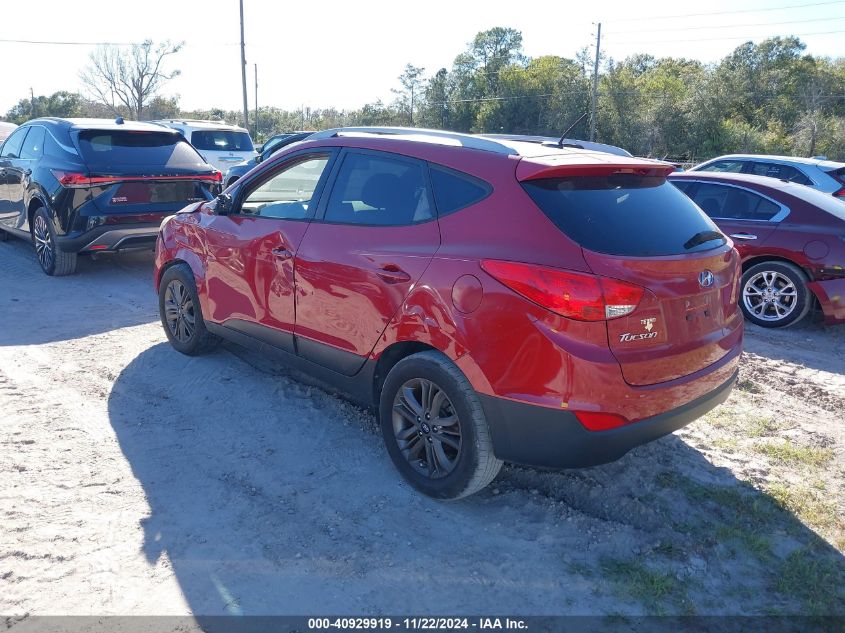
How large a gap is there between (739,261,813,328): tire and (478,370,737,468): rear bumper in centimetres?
424

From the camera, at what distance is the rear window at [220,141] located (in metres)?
16.3

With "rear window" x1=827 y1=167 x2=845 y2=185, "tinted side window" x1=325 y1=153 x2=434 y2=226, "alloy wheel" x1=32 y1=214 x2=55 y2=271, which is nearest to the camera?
"tinted side window" x1=325 y1=153 x2=434 y2=226

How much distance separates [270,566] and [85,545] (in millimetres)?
892

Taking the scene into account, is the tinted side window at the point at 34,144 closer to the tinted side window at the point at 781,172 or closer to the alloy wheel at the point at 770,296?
the alloy wheel at the point at 770,296

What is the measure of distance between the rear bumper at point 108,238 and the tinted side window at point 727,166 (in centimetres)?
933

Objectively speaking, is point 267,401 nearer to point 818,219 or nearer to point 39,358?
point 39,358

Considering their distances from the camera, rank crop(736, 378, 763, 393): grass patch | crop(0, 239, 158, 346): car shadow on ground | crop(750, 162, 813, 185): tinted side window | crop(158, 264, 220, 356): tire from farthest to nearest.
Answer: crop(750, 162, 813, 185): tinted side window
crop(0, 239, 158, 346): car shadow on ground
crop(158, 264, 220, 356): tire
crop(736, 378, 763, 393): grass patch

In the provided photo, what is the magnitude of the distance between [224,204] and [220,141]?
501 inches

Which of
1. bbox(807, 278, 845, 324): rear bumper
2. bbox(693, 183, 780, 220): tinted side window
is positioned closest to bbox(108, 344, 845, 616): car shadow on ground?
bbox(807, 278, 845, 324): rear bumper

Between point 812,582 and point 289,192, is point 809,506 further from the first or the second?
point 289,192

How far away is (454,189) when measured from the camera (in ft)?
11.3

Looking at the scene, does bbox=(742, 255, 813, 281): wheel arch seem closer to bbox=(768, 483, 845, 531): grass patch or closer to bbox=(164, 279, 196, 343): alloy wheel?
bbox=(768, 483, 845, 531): grass patch

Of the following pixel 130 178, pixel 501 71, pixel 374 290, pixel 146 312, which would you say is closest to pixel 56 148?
pixel 130 178

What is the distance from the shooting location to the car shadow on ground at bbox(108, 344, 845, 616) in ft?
9.43
